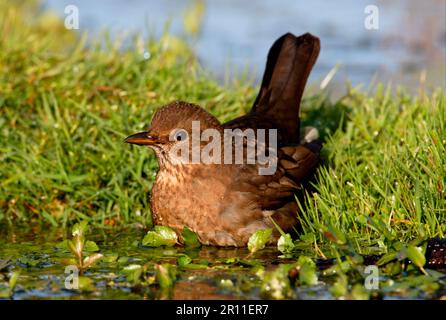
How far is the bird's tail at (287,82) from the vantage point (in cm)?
698

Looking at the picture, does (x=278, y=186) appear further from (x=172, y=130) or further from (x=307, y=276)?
(x=307, y=276)

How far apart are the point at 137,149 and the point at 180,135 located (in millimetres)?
1016

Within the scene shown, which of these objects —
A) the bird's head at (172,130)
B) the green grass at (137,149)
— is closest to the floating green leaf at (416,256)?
the green grass at (137,149)

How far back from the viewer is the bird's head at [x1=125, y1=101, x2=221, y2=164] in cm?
615

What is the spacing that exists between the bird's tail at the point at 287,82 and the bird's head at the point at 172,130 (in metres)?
0.88

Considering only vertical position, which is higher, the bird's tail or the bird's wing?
the bird's tail

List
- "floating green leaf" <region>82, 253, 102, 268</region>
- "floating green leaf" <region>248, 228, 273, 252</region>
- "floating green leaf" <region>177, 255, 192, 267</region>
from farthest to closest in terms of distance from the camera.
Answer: "floating green leaf" <region>248, 228, 273, 252</region> → "floating green leaf" <region>177, 255, 192, 267</region> → "floating green leaf" <region>82, 253, 102, 268</region>

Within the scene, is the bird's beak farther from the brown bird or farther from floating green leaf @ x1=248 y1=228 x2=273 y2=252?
floating green leaf @ x1=248 y1=228 x2=273 y2=252

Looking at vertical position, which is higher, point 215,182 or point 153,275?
point 215,182

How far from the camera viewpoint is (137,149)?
7133mm

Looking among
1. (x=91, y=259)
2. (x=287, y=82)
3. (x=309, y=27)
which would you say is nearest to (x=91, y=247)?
(x=91, y=259)

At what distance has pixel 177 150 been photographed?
6199 mm

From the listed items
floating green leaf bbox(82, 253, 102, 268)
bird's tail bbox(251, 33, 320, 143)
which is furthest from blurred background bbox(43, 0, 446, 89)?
floating green leaf bbox(82, 253, 102, 268)

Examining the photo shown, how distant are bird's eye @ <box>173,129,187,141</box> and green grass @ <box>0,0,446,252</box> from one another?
83cm
